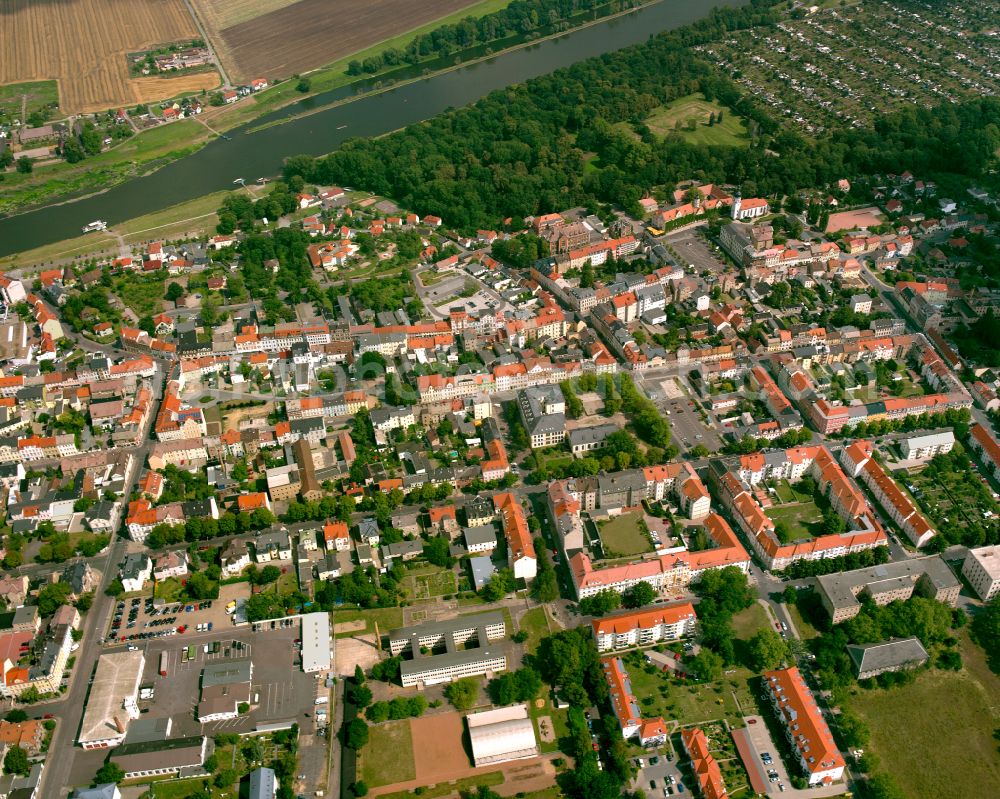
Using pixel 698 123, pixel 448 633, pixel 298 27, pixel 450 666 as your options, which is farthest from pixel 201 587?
pixel 298 27

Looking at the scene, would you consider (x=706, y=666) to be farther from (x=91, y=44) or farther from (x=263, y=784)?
(x=91, y=44)

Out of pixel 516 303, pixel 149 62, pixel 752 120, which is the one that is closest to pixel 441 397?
pixel 516 303

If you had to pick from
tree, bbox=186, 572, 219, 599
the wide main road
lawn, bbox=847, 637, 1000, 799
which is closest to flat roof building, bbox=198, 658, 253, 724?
tree, bbox=186, 572, 219, 599

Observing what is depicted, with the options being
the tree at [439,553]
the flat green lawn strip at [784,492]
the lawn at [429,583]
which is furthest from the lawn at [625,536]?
the lawn at [429,583]

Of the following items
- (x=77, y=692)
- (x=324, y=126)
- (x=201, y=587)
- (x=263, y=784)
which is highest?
(x=324, y=126)

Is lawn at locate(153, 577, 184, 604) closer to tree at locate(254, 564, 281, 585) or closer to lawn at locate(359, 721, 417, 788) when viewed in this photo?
tree at locate(254, 564, 281, 585)

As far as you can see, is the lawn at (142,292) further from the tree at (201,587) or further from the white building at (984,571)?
the white building at (984,571)
